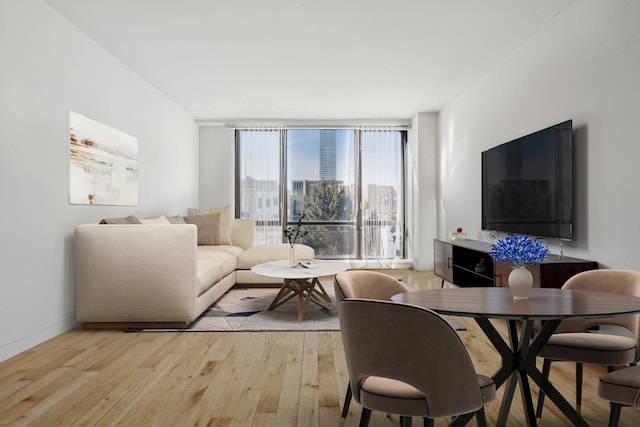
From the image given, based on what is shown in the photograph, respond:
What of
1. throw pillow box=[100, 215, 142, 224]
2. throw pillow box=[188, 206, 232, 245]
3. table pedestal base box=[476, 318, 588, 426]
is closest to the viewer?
table pedestal base box=[476, 318, 588, 426]

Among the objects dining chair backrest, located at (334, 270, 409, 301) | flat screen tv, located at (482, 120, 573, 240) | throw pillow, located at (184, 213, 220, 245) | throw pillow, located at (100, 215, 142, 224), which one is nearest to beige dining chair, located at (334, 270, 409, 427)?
dining chair backrest, located at (334, 270, 409, 301)

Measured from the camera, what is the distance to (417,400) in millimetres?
1411

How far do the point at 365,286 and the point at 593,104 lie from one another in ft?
7.66

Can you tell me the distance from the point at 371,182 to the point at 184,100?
334cm

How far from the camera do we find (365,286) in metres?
2.17

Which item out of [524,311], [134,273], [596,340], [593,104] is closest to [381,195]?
[593,104]

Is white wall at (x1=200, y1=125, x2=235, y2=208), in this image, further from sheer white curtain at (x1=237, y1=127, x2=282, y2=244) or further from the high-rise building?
the high-rise building

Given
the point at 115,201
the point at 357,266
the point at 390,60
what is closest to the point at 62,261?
the point at 115,201

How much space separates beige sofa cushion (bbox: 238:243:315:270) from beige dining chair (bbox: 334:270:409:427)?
3.62 meters

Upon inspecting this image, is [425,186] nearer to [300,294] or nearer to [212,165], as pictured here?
[212,165]

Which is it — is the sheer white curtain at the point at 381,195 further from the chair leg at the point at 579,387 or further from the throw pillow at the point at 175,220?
the chair leg at the point at 579,387

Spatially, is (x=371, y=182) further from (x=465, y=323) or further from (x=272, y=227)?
(x=465, y=323)

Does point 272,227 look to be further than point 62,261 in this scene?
Yes

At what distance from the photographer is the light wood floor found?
214 centimetres
